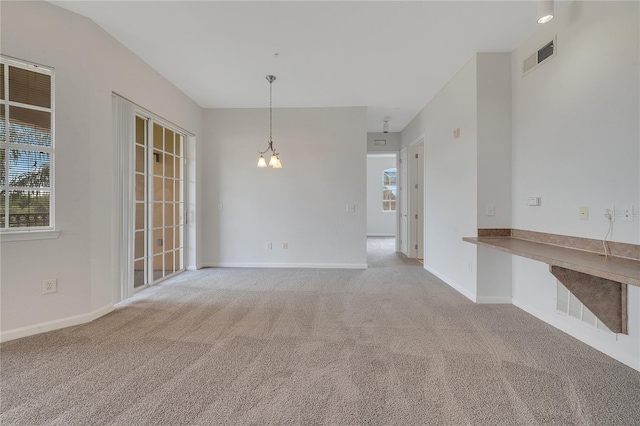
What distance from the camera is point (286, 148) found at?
5.31 m

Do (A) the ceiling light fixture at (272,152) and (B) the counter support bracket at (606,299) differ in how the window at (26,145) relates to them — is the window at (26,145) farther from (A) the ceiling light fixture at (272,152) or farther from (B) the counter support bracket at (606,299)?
(B) the counter support bracket at (606,299)

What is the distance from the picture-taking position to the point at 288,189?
532 centimetres

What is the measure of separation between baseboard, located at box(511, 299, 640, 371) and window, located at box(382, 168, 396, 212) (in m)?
8.18

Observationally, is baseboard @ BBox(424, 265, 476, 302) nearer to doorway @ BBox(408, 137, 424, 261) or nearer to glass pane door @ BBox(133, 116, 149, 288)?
doorway @ BBox(408, 137, 424, 261)

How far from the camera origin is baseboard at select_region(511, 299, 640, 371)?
2.08 m

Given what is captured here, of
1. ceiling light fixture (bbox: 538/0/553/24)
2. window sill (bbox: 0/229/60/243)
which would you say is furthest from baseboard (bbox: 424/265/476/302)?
window sill (bbox: 0/229/60/243)

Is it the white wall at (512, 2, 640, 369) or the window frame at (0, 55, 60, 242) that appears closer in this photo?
the white wall at (512, 2, 640, 369)

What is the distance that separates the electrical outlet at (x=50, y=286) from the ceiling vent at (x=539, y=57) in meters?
5.27

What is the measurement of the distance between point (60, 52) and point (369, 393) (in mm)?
3948

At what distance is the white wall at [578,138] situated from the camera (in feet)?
6.93

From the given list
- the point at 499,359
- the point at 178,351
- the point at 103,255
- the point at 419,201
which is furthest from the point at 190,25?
the point at 419,201

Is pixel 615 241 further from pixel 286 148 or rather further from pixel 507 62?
pixel 286 148

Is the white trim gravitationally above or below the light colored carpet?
above

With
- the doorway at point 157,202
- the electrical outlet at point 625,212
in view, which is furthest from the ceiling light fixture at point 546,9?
the doorway at point 157,202
